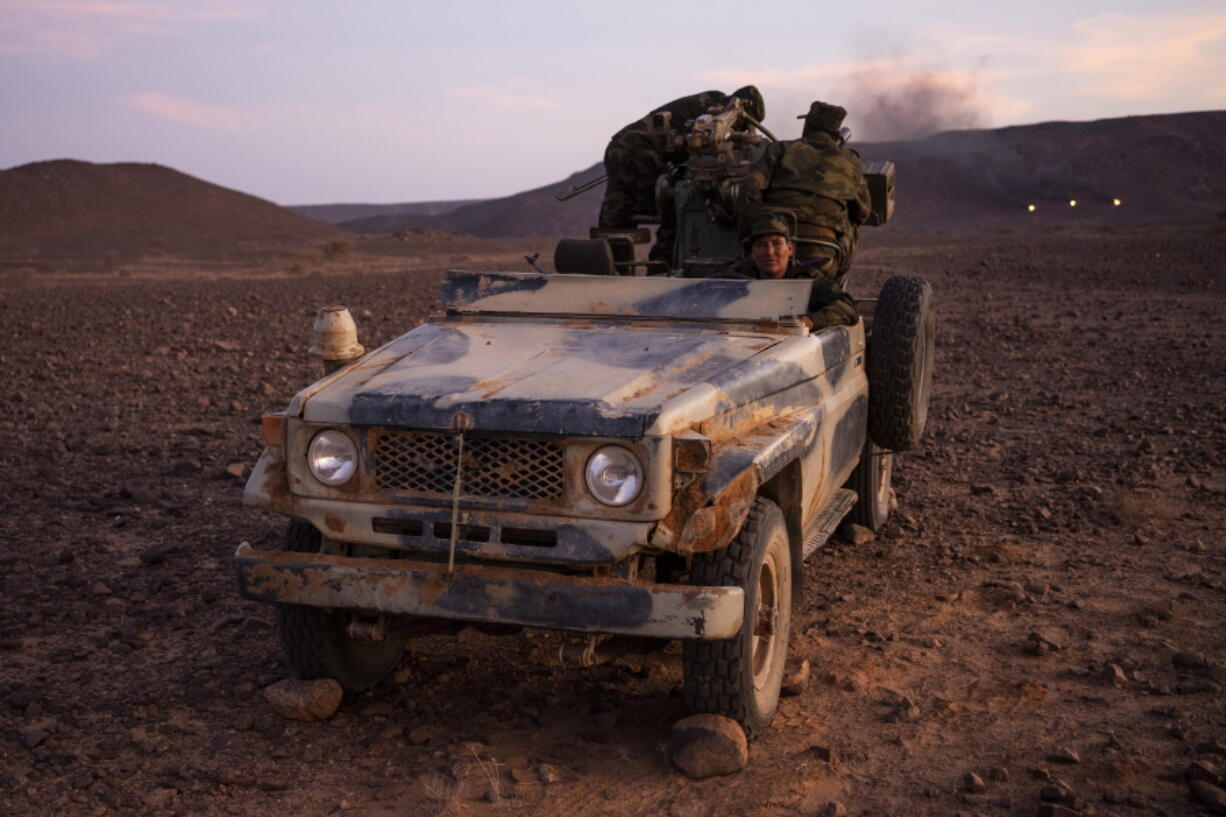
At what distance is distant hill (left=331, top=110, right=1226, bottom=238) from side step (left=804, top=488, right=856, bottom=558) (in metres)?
50.8

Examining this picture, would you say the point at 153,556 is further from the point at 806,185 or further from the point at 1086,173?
the point at 1086,173

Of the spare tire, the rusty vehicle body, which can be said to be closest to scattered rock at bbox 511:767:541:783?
the rusty vehicle body

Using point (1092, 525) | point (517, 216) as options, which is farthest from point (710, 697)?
point (517, 216)

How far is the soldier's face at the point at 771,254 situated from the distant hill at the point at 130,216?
3660 cm

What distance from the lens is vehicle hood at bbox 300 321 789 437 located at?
419 cm

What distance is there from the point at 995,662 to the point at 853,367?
1530mm

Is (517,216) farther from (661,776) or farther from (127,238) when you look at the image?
(661,776)

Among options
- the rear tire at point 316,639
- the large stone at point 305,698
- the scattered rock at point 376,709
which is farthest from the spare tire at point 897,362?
the large stone at point 305,698

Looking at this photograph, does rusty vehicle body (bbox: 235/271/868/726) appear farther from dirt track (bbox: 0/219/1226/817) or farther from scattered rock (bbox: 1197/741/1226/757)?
scattered rock (bbox: 1197/741/1226/757)

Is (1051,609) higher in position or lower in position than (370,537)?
lower

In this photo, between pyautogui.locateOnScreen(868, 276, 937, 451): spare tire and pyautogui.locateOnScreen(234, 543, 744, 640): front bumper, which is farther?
pyautogui.locateOnScreen(868, 276, 937, 451): spare tire

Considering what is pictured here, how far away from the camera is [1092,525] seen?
7211 mm

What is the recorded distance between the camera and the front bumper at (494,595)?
4043 mm

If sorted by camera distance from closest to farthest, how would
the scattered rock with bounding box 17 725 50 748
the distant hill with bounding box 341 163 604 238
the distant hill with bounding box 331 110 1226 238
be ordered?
the scattered rock with bounding box 17 725 50 748 → the distant hill with bounding box 331 110 1226 238 → the distant hill with bounding box 341 163 604 238
